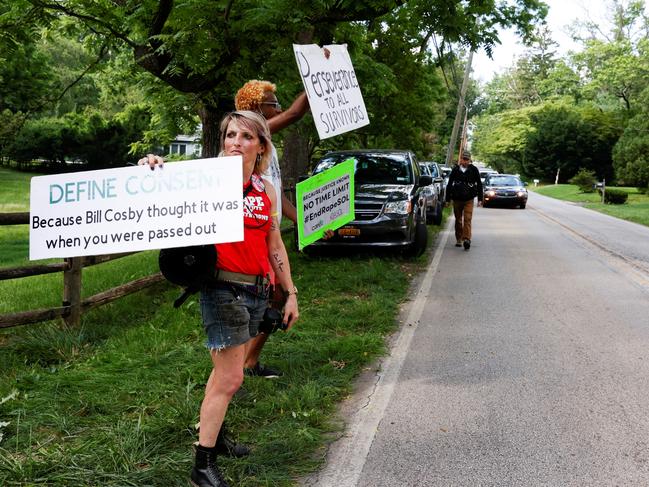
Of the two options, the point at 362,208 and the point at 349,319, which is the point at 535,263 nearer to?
the point at 362,208

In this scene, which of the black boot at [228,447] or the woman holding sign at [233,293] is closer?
the woman holding sign at [233,293]

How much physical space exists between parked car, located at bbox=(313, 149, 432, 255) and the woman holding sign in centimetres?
694

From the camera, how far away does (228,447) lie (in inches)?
134

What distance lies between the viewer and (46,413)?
12.8 ft

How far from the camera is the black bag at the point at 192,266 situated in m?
2.85

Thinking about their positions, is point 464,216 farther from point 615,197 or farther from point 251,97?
point 615,197

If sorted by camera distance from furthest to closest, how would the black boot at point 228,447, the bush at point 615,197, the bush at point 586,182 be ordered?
the bush at point 586,182
the bush at point 615,197
the black boot at point 228,447

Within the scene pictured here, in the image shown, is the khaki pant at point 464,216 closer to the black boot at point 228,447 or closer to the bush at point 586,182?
the black boot at point 228,447

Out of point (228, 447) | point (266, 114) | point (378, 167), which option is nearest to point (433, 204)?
point (378, 167)

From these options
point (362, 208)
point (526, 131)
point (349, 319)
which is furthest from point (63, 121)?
point (526, 131)


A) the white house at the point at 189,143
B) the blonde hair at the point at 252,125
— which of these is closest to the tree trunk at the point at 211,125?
the white house at the point at 189,143

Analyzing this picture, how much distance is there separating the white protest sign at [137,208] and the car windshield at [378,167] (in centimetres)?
845

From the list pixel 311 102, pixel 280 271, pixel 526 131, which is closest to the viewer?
pixel 280 271

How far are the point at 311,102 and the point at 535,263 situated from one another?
7.73m
